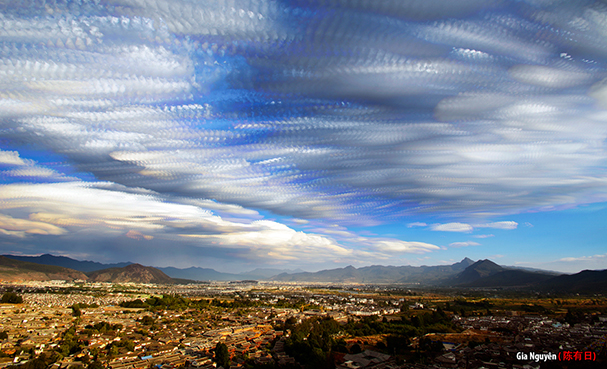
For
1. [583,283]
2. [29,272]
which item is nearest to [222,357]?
[583,283]

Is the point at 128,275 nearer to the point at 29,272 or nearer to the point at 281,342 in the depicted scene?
the point at 29,272

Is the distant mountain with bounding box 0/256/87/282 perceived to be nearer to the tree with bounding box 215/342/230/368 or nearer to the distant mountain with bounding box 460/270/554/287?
the tree with bounding box 215/342/230/368

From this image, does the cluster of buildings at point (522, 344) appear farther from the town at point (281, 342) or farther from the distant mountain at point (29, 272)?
the distant mountain at point (29, 272)

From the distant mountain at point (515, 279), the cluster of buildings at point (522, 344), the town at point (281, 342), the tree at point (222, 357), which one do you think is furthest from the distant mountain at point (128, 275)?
the distant mountain at point (515, 279)

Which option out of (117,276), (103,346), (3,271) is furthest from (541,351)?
(117,276)

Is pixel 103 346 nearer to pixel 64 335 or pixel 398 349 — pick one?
pixel 64 335

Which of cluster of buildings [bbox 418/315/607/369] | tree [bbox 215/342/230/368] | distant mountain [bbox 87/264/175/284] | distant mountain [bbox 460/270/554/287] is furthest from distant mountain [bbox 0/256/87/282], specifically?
distant mountain [bbox 460/270/554/287]
